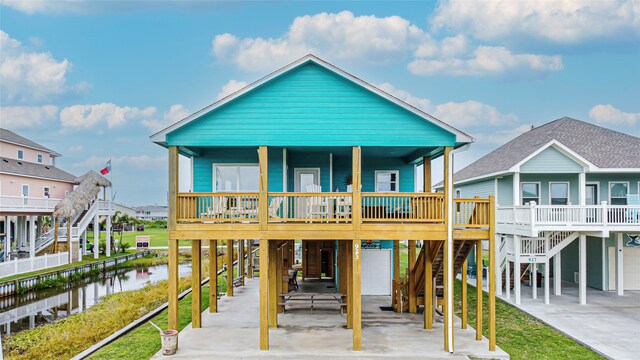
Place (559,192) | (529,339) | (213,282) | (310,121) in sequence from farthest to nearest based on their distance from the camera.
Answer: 1. (559,192)
2. (213,282)
3. (529,339)
4. (310,121)

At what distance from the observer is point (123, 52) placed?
1848 inches

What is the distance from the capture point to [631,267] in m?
22.5

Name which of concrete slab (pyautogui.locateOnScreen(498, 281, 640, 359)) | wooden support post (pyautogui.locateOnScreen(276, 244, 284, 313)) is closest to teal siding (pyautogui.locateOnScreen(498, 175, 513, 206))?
concrete slab (pyautogui.locateOnScreen(498, 281, 640, 359))

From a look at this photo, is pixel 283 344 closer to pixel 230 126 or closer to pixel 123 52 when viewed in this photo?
pixel 230 126

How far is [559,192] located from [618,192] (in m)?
2.82

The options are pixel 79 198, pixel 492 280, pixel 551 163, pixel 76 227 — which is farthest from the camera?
pixel 79 198

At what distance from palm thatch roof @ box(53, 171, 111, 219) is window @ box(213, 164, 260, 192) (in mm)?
23448

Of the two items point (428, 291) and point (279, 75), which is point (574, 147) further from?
point (279, 75)

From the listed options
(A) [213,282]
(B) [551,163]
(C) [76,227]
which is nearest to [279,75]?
(A) [213,282]

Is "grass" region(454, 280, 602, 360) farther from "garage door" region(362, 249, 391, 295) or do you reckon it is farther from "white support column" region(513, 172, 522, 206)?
"white support column" region(513, 172, 522, 206)

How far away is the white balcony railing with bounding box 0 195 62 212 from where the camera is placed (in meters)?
29.9

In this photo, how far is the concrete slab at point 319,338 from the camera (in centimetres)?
1247

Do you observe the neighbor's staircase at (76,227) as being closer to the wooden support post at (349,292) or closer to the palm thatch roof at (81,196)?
the palm thatch roof at (81,196)

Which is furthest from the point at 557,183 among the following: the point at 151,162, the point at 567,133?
the point at 151,162
